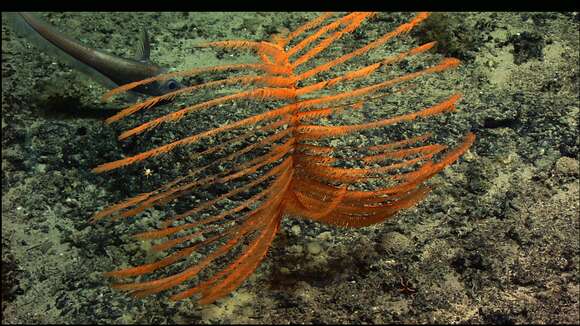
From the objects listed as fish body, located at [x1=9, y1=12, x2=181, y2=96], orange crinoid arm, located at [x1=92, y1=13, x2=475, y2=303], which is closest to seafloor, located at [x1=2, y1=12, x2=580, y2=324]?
orange crinoid arm, located at [x1=92, y1=13, x2=475, y2=303]

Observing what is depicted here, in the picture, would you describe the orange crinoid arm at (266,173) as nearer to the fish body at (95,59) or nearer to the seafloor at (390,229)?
the seafloor at (390,229)

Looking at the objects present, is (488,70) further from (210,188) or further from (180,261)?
(180,261)

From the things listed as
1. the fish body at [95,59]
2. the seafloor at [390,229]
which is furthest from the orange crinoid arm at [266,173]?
the fish body at [95,59]

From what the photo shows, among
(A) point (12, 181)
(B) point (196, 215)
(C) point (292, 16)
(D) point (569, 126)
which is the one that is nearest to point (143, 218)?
(B) point (196, 215)

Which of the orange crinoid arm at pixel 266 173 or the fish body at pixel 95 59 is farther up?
the fish body at pixel 95 59

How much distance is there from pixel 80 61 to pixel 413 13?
3.31 m

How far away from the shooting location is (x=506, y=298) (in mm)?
2535

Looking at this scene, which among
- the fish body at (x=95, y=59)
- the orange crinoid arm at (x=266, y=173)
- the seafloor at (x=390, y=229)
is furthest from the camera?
the fish body at (x=95, y=59)

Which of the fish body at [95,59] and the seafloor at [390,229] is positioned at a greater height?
the fish body at [95,59]

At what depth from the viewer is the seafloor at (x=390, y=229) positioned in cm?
252

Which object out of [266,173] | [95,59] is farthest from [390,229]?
[95,59]

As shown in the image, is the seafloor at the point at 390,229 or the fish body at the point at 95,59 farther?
the fish body at the point at 95,59

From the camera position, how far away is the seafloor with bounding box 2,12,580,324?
2.52m

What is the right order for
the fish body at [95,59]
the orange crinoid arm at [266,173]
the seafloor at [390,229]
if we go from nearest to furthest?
the orange crinoid arm at [266,173] < the seafloor at [390,229] < the fish body at [95,59]
